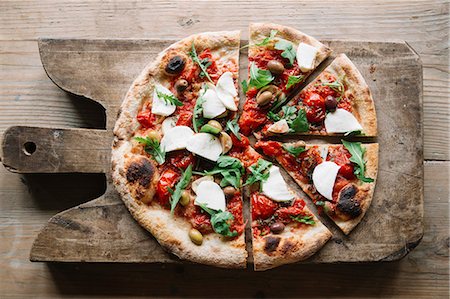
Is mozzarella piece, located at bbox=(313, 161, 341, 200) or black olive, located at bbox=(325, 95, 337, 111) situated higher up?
black olive, located at bbox=(325, 95, 337, 111)

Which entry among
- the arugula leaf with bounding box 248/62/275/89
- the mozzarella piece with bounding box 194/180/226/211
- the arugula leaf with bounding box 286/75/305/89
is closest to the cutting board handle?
the mozzarella piece with bounding box 194/180/226/211

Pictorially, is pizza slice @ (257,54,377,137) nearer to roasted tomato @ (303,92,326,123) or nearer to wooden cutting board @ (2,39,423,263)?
roasted tomato @ (303,92,326,123)

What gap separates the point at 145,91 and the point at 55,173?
124 centimetres

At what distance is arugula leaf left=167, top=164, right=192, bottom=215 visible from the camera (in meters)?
4.93

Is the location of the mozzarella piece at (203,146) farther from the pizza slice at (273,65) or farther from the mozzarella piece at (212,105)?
the pizza slice at (273,65)

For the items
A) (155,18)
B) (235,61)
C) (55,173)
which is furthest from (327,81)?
(55,173)

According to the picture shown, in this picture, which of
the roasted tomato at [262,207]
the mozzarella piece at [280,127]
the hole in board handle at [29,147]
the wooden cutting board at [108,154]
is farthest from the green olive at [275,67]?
the hole in board handle at [29,147]

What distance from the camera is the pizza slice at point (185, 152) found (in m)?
4.95

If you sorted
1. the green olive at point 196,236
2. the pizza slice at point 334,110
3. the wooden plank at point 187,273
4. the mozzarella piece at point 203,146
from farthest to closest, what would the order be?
the wooden plank at point 187,273 → the pizza slice at point 334,110 → the mozzarella piece at point 203,146 → the green olive at point 196,236

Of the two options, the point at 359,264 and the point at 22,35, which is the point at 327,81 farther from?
the point at 22,35

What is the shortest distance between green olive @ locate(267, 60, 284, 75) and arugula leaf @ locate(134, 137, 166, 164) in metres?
1.22

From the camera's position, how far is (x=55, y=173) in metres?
5.46

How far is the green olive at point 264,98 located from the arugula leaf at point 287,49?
37 centimetres

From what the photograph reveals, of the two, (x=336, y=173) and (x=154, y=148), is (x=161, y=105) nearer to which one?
(x=154, y=148)
